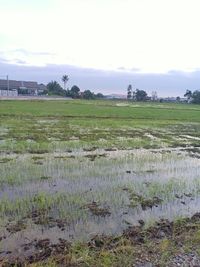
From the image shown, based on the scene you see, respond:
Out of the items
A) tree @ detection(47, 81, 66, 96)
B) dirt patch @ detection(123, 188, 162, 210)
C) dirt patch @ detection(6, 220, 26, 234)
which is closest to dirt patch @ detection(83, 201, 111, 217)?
dirt patch @ detection(123, 188, 162, 210)

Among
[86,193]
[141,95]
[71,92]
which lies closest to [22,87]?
[71,92]

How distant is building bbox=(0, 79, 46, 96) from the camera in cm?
9331

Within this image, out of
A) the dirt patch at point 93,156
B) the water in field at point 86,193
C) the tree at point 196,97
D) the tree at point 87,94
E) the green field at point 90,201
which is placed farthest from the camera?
the tree at point 196,97

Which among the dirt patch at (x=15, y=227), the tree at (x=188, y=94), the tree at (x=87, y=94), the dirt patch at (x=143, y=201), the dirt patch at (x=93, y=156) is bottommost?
the dirt patch at (x=93, y=156)

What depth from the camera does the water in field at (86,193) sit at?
5629mm

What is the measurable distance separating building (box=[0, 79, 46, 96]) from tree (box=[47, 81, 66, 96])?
521 centimetres

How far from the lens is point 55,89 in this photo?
292 ft

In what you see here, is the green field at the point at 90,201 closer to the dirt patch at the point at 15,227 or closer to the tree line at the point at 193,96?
the dirt patch at the point at 15,227

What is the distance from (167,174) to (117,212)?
3870mm

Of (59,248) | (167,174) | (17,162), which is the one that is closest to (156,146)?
(167,174)

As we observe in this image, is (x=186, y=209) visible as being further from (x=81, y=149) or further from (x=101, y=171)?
(x=81, y=149)

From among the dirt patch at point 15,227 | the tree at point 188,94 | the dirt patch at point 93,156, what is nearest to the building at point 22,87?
the tree at point 188,94

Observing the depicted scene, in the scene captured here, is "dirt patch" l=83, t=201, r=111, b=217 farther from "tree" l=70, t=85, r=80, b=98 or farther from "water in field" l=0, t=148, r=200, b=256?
"tree" l=70, t=85, r=80, b=98

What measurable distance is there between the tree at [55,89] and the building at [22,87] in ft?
17.1
